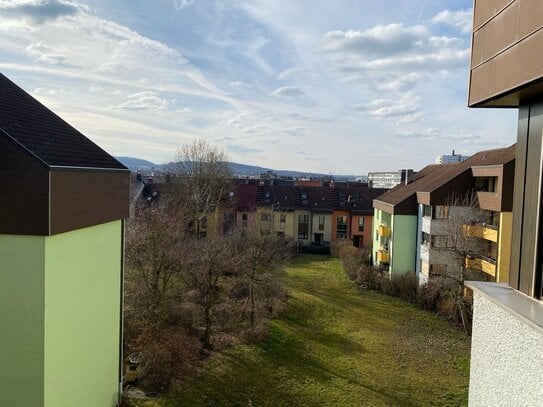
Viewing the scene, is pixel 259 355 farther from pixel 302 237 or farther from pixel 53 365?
pixel 302 237

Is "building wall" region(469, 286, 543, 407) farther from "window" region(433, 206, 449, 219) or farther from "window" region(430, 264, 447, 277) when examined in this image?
"window" region(433, 206, 449, 219)

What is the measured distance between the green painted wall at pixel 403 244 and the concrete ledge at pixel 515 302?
25875 millimetres

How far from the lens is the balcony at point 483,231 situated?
22516 millimetres

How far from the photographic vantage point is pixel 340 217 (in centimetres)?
4434

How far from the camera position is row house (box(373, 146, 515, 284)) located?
2191 centimetres

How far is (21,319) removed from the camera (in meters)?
8.12

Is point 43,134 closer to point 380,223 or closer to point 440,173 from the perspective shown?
point 440,173

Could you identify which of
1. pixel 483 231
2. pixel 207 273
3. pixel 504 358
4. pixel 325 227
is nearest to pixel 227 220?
pixel 325 227

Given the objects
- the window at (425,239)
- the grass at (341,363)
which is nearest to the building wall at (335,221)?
the window at (425,239)

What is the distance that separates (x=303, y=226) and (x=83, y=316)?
118 ft

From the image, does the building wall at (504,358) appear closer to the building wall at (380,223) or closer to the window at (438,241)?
the window at (438,241)

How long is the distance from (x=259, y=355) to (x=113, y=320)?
7359mm

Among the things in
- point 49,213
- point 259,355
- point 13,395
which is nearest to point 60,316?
point 13,395

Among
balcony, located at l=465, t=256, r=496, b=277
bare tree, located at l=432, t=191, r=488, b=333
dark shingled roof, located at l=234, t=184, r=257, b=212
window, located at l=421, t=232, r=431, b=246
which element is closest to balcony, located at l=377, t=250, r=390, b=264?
window, located at l=421, t=232, r=431, b=246
